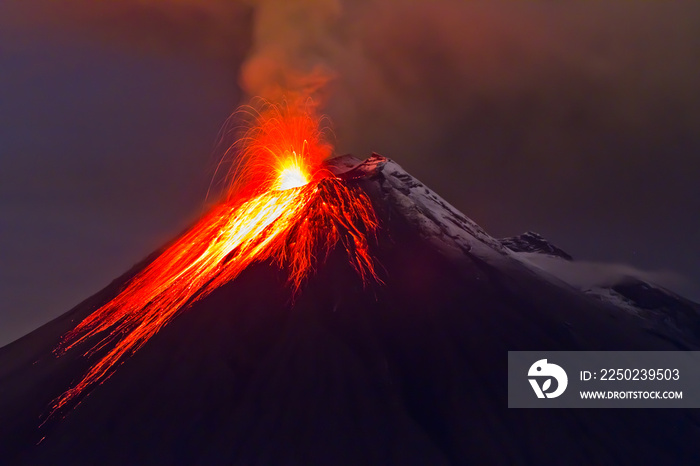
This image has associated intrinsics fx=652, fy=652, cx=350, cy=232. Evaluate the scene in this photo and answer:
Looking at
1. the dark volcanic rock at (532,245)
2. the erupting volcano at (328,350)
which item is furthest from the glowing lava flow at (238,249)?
the dark volcanic rock at (532,245)

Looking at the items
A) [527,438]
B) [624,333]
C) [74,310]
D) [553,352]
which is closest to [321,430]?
[527,438]

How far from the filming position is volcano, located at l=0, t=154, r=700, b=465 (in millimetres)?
29906

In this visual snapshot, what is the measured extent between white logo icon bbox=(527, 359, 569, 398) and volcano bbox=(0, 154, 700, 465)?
1.25 metres

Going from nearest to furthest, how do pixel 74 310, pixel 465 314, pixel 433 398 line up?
pixel 433 398 → pixel 465 314 → pixel 74 310

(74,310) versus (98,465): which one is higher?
(74,310)

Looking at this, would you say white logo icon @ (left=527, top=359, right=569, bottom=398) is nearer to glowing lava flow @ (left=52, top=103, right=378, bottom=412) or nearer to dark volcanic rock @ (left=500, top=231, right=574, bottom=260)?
glowing lava flow @ (left=52, top=103, right=378, bottom=412)

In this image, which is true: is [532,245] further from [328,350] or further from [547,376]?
[328,350]

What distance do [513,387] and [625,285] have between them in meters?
30.8

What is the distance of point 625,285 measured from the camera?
59.8 meters

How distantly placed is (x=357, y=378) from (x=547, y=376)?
1081cm

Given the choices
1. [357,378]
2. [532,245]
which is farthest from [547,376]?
[532,245]

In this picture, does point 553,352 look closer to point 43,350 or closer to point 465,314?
point 465,314

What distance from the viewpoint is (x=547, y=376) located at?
117 feet

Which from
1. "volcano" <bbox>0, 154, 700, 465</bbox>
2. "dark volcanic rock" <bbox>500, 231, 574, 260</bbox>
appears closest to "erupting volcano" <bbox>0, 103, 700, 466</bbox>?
"volcano" <bbox>0, 154, 700, 465</bbox>
